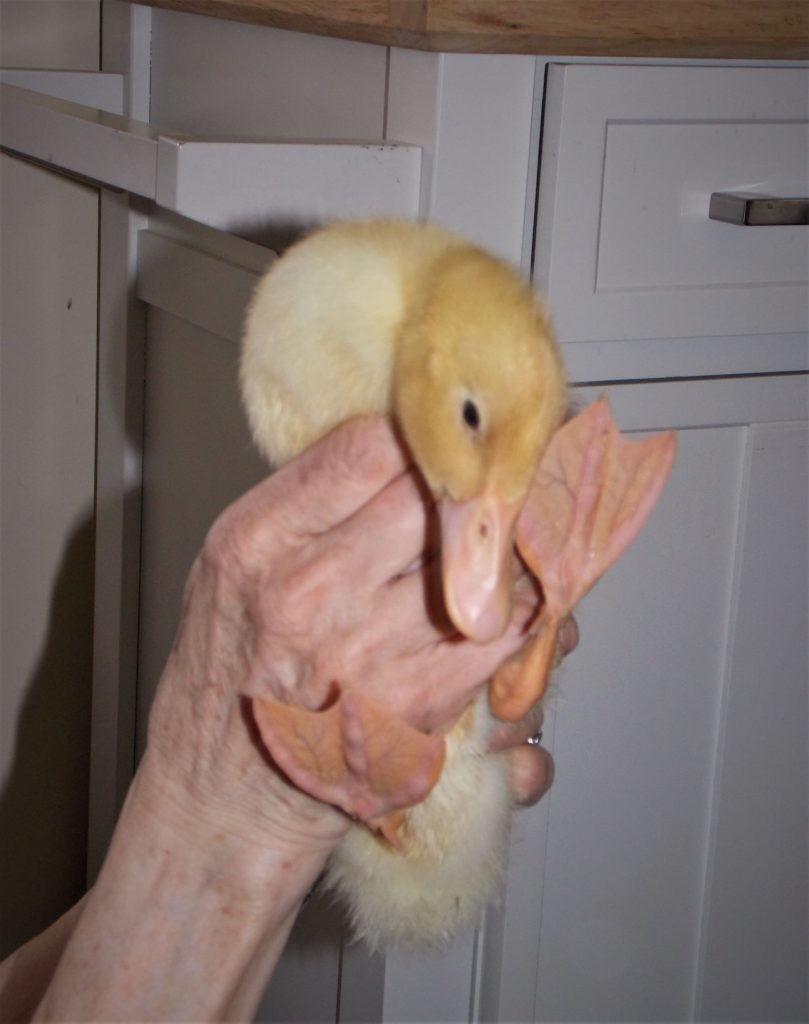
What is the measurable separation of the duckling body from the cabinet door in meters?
0.20

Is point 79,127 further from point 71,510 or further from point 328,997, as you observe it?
point 328,997

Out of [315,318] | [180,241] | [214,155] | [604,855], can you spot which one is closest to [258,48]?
[180,241]

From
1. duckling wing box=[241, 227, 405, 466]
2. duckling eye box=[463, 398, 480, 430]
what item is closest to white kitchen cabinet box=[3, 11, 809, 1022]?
duckling wing box=[241, 227, 405, 466]

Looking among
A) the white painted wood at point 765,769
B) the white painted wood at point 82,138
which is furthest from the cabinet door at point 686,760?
the white painted wood at point 82,138

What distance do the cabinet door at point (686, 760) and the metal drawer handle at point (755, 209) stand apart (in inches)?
4.4

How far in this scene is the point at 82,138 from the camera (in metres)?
0.84

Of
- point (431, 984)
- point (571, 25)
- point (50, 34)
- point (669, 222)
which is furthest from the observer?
point (50, 34)

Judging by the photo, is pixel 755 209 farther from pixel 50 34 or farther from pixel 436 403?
pixel 50 34

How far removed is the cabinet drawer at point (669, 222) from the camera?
798mm

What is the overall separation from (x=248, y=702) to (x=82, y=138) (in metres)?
0.39

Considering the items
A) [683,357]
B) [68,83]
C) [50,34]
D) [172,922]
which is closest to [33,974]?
[172,922]

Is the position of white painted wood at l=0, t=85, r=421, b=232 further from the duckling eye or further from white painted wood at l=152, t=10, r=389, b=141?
the duckling eye

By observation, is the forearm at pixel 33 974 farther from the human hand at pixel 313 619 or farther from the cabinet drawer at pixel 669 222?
the cabinet drawer at pixel 669 222

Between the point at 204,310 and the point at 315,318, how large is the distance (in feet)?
1.15
